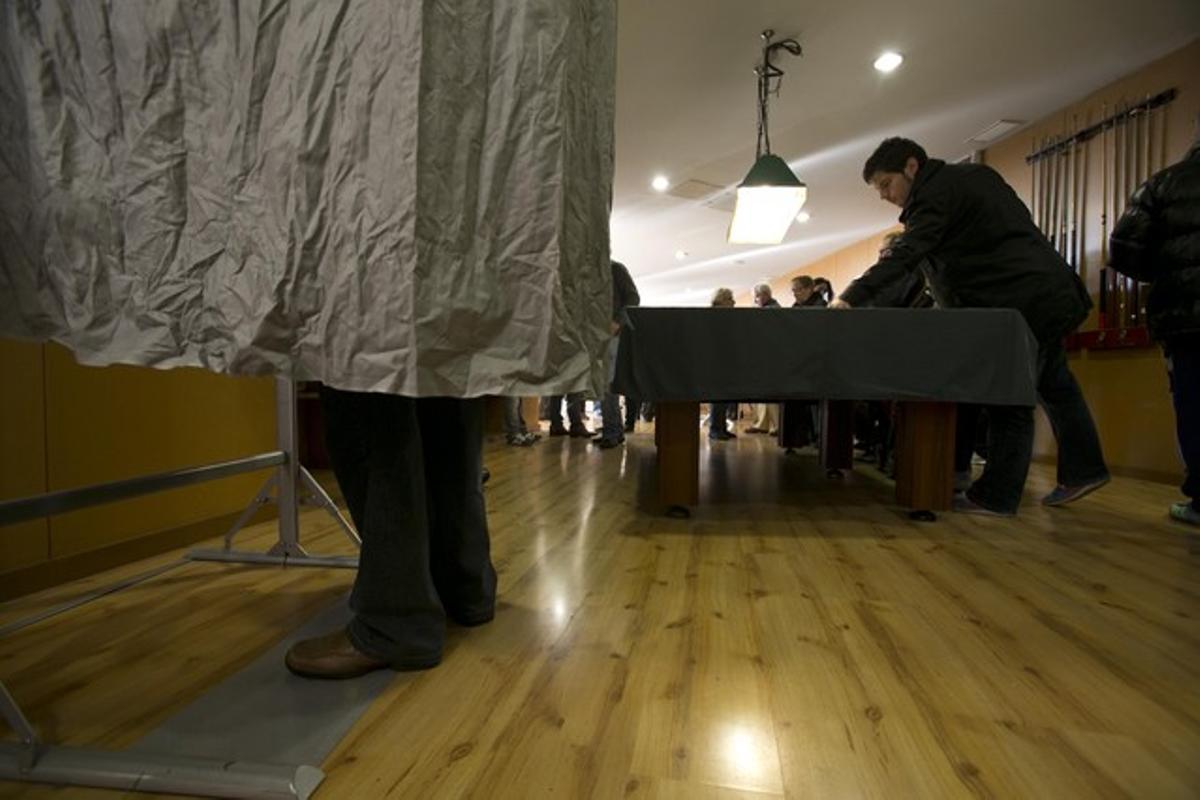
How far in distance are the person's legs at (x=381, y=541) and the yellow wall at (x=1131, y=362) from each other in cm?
358

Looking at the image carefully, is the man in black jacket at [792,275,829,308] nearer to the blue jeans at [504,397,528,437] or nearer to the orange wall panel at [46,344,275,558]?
the blue jeans at [504,397,528,437]

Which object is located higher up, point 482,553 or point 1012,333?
point 1012,333

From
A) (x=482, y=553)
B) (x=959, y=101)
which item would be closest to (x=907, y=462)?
(x=482, y=553)

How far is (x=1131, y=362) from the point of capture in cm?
309

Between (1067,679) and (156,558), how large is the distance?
1.95 m

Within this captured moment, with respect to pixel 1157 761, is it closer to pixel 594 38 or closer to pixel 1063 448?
pixel 594 38

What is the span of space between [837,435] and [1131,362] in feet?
5.45

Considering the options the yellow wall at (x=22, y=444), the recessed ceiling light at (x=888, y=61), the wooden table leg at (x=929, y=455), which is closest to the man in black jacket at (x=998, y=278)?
the wooden table leg at (x=929, y=455)

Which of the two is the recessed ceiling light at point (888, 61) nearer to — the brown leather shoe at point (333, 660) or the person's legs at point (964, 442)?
the person's legs at point (964, 442)

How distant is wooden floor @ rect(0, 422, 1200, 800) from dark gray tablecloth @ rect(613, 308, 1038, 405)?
18.1 inches

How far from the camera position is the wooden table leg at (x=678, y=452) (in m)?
1.96

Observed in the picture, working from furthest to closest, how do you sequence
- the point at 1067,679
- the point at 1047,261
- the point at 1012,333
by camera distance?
the point at 1047,261
the point at 1012,333
the point at 1067,679

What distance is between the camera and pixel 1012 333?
6.04 feet

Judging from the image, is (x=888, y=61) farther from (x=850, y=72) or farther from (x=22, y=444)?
(x=22, y=444)
